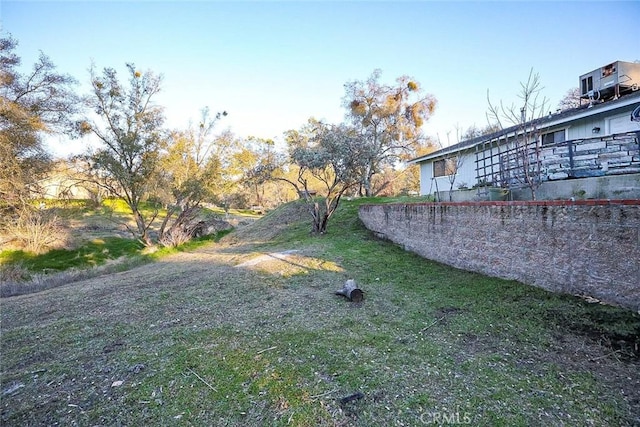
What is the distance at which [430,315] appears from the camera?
4477 mm

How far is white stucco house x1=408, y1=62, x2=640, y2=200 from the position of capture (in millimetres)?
5559

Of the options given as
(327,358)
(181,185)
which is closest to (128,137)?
(181,185)

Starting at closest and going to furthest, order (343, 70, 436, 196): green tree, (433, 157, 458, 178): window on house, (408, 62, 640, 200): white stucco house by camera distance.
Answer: (408, 62, 640, 200): white stucco house < (433, 157, 458, 178): window on house < (343, 70, 436, 196): green tree

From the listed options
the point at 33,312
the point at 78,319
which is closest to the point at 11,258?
the point at 33,312

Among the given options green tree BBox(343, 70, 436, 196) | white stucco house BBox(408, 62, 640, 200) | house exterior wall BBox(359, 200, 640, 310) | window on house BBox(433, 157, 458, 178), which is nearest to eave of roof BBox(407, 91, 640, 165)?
white stucco house BBox(408, 62, 640, 200)

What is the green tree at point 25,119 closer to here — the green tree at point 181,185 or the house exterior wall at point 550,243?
the green tree at point 181,185

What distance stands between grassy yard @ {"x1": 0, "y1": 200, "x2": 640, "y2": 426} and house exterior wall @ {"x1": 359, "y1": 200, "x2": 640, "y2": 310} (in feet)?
0.95

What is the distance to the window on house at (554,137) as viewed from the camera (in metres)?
9.34

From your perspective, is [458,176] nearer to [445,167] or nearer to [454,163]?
[454,163]

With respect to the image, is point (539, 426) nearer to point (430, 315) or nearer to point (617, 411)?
point (617, 411)

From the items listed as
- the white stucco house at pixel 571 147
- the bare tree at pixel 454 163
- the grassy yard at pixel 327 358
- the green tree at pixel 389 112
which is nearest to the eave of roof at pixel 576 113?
the white stucco house at pixel 571 147

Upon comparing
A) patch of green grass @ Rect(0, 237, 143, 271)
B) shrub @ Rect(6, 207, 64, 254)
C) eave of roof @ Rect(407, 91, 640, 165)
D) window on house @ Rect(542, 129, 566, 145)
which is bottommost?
patch of green grass @ Rect(0, 237, 143, 271)

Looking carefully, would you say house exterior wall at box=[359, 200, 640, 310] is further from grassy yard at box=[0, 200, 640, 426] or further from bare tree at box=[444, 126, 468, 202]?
bare tree at box=[444, 126, 468, 202]

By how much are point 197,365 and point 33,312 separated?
4.72 m
